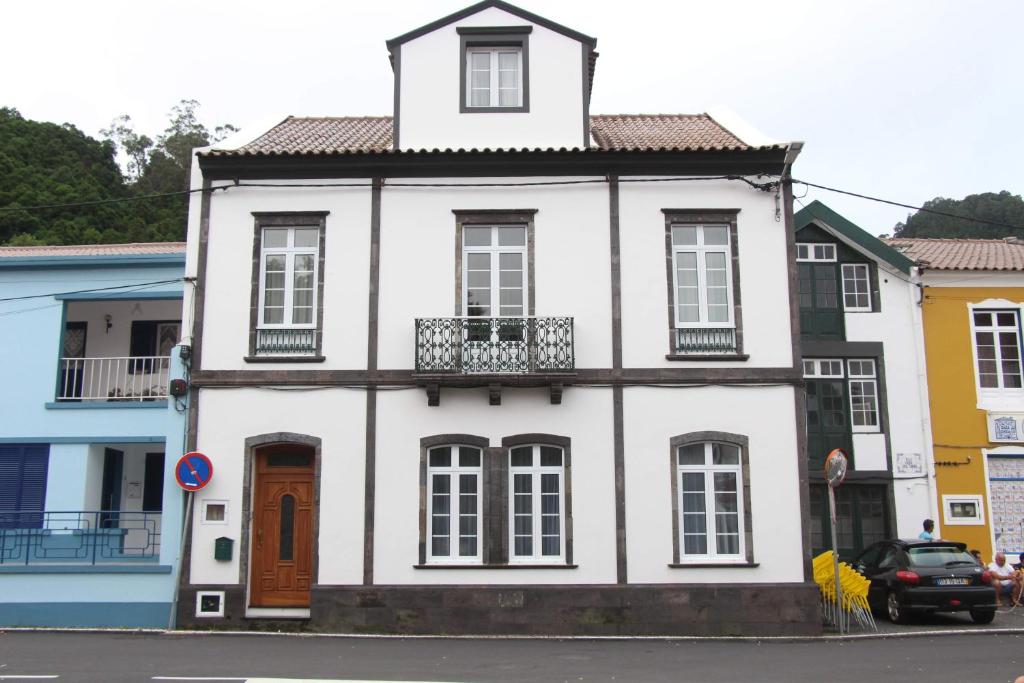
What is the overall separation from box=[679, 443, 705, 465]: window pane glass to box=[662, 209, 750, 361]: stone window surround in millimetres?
1374

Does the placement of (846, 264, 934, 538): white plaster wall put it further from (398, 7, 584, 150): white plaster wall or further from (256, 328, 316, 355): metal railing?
(256, 328, 316, 355): metal railing

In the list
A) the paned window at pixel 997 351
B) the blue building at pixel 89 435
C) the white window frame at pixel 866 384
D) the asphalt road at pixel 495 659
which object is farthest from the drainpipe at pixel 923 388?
the blue building at pixel 89 435

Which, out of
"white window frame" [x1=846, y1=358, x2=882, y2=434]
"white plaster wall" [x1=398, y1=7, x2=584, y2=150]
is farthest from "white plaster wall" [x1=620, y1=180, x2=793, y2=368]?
"white window frame" [x1=846, y1=358, x2=882, y2=434]

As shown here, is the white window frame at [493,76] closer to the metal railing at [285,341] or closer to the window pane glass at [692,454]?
the metal railing at [285,341]

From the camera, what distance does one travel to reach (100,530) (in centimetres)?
1545

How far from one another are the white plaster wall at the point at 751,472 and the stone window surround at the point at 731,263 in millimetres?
534

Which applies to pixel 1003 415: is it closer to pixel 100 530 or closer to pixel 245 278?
pixel 245 278

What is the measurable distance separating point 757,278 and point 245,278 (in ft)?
27.0

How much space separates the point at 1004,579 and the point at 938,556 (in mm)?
3209

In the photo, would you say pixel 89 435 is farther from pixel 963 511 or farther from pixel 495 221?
pixel 963 511

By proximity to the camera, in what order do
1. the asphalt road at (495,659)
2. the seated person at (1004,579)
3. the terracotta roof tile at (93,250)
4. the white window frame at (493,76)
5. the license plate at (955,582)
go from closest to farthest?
the asphalt road at (495,659), the license plate at (955,582), the white window frame at (493,76), the seated person at (1004,579), the terracotta roof tile at (93,250)

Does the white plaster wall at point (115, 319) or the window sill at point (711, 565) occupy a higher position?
the white plaster wall at point (115, 319)

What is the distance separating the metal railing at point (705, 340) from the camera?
1466 cm

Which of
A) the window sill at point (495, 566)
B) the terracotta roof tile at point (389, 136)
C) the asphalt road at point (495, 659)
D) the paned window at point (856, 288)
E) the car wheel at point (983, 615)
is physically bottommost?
the asphalt road at point (495, 659)
